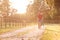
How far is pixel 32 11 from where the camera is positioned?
2203 millimetres

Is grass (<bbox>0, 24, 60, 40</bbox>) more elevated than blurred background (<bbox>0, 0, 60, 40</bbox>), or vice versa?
blurred background (<bbox>0, 0, 60, 40</bbox>)

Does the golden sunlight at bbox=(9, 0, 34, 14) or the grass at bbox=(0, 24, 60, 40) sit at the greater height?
the golden sunlight at bbox=(9, 0, 34, 14)

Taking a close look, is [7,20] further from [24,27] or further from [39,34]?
[39,34]

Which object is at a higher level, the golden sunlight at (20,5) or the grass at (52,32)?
the golden sunlight at (20,5)

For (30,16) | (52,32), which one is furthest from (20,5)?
(52,32)

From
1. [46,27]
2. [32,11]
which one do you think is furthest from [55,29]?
[32,11]

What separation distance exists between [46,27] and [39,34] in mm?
150

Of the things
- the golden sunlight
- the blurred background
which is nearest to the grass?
the blurred background

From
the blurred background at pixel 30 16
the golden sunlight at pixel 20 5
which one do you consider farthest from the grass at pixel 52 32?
the golden sunlight at pixel 20 5

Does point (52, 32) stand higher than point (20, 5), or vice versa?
point (20, 5)

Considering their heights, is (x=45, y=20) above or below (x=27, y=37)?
above

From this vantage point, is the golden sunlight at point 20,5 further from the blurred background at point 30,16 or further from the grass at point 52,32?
the grass at point 52,32

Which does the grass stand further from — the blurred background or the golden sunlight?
the golden sunlight

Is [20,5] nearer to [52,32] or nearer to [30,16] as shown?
[30,16]
